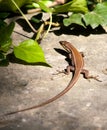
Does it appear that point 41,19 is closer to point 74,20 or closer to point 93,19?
point 74,20

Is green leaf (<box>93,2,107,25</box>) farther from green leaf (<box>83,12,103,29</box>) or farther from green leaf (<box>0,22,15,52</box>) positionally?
green leaf (<box>0,22,15,52</box>)

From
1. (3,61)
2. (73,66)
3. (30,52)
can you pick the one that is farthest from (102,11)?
(3,61)

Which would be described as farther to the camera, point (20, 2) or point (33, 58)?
point (20, 2)

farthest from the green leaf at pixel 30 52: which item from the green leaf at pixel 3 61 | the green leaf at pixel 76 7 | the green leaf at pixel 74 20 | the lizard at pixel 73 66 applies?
the green leaf at pixel 76 7

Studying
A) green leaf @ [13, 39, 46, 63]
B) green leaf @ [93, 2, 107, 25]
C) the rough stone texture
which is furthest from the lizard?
green leaf @ [93, 2, 107, 25]

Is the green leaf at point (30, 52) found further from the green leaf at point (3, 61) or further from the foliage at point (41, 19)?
the green leaf at point (3, 61)

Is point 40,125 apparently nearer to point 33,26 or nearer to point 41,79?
point 41,79

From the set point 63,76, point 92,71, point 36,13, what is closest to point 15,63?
point 63,76
